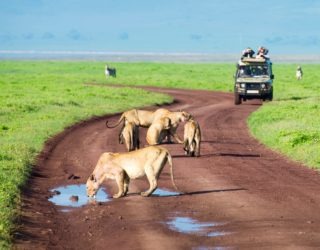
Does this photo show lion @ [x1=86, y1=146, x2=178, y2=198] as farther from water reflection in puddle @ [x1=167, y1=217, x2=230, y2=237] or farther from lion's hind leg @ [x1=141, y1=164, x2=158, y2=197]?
water reflection in puddle @ [x1=167, y1=217, x2=230, y2=237]

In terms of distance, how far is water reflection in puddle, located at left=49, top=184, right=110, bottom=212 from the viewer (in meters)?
15.6

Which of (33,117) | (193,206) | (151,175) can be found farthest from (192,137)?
(33,117)

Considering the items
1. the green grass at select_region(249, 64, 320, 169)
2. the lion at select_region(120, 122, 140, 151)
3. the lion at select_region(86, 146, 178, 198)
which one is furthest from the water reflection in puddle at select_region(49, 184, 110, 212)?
the green grass at select_region(249, 64, 320, 169)

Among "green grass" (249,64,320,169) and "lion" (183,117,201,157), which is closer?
"lion" (183,117,201,157)

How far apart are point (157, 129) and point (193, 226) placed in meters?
10.2

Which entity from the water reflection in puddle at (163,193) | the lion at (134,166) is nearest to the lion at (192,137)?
the water reflection in puddle at (163,193)

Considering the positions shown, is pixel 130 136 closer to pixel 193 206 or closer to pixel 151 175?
pixel 151 175

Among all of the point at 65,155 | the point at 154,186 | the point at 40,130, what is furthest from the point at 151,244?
the point at 40,130

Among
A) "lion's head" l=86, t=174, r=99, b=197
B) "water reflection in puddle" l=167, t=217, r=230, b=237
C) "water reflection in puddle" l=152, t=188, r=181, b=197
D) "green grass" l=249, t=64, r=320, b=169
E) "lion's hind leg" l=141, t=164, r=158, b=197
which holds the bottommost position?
"green grass" l=249, t=64, r=320, b=169

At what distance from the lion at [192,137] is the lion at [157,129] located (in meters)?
1.20

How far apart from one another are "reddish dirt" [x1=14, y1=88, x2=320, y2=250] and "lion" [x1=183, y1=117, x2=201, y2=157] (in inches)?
15.5

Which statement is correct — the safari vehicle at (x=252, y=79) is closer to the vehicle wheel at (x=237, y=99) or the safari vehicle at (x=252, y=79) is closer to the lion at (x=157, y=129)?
the vehicle wheel at (x=237, y=99)

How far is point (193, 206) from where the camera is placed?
49.1 feet

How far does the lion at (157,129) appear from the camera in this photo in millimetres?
23281
